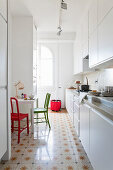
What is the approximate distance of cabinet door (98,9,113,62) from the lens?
183 cm

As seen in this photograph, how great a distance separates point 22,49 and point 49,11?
1.29m

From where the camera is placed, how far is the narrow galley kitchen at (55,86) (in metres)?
1.80

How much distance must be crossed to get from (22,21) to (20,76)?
5.30 ft

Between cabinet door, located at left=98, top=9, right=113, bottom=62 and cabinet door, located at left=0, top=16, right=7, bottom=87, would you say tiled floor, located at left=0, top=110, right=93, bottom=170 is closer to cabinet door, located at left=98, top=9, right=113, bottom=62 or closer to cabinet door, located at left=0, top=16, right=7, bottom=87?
cabinet door, located at left=0, top=16, right=7, bottom=87

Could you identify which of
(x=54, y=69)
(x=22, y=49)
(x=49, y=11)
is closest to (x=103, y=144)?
(x=22, y=49)

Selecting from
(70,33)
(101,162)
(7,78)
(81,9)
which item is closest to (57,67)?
(70,33)

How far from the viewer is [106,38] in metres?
2.00

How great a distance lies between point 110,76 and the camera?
109 inches

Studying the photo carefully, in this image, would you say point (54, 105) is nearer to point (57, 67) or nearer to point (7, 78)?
point (57, 67)

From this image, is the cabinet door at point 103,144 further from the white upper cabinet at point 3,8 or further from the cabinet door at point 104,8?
the white upper cabinet at point 3,8

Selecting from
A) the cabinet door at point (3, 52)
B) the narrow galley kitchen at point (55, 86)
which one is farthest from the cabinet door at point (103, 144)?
the cabinet door at point (3, 52)

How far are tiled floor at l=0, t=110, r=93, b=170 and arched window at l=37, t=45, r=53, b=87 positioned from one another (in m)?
3.10

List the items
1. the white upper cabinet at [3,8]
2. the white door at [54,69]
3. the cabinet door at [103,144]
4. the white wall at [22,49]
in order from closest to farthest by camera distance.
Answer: the cabinet door at [103,144] < the white upper cabinet at [3,8] < the white wall at [22,49] < the white door at [54,69]

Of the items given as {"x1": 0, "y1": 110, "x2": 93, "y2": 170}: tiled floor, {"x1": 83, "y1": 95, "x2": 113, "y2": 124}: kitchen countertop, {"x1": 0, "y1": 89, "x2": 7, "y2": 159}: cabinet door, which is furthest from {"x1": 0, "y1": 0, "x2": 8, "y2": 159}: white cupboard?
{"x1": 83, "y1": 95, "x2": 113, "y2": 124}: kitchen countertop
